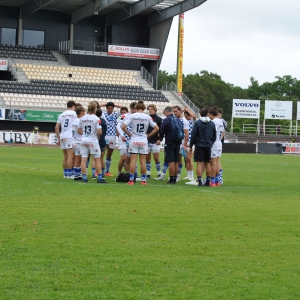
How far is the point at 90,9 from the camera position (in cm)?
5350

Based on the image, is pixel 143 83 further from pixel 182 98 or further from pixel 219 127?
pixel 219 127

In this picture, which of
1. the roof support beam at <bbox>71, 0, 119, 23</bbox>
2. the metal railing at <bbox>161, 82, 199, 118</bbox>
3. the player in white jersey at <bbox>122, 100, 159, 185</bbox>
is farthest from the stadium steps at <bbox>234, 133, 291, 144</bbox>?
the player in white jersey at <bbox>122, 100, 159, 185</bbox>

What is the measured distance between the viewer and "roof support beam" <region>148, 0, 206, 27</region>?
5016cm

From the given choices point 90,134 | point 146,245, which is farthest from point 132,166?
point 146,245

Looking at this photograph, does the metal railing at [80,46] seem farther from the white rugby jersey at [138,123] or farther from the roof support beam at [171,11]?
the white rugby jersey at [138,123]

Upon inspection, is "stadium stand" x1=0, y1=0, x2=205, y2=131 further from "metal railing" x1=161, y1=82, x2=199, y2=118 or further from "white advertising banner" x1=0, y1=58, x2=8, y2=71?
"metal railing" x1=161, y1=82, x2=199, y2=118

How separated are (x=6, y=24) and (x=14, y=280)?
5177cm

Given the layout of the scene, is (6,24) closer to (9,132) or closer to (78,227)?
(9,132)

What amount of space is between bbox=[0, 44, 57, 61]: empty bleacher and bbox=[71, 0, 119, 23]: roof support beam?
12.1 feet

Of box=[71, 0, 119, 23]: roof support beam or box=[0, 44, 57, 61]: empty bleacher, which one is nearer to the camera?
box=[71, 0, 119, 23]: roof support beam

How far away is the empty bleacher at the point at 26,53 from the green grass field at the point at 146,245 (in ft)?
138

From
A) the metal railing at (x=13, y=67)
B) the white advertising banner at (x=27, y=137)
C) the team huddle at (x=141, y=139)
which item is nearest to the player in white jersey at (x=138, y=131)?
the team huddle at (x=141, y=139)

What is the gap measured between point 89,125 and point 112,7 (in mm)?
41301

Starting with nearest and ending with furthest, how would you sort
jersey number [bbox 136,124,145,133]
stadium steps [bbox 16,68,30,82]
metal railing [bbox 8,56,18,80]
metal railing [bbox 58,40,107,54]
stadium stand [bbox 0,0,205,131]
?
jersey number [bbox 136,124,145,133]
stadium stand [bbox 0,0,205,131]
stadium steps [bbox 16,68,30,82]
metal railing [bbox 8,56,18,80]
metal railing [bbox 58,40,107,54]
